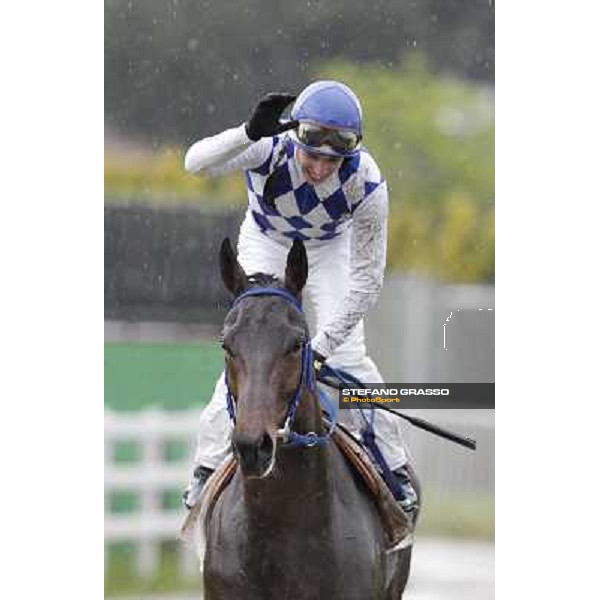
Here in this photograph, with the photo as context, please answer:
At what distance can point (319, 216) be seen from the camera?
17.1 ft

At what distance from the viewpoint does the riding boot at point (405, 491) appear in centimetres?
530

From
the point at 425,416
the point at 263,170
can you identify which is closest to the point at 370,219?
the point at 263,170

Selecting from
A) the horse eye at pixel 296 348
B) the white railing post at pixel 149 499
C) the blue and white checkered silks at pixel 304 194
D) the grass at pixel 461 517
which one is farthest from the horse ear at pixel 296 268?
the white railing post at pixel 149 499

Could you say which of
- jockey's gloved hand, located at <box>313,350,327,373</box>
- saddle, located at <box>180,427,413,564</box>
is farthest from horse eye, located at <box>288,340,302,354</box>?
saddle, located at <box>180,427,413,564</box>

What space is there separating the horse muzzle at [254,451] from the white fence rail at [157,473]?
2.79 metres

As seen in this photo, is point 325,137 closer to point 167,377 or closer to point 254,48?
point 254,48

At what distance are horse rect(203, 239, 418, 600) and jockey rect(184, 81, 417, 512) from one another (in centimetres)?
36

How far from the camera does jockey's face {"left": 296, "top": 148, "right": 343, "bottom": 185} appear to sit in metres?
4.76

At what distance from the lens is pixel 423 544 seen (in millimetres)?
7301

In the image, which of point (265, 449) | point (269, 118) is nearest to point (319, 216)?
point (269, 118)

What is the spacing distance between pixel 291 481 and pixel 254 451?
589 mm

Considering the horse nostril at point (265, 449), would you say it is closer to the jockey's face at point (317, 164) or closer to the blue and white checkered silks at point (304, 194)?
the jockey's face at point (317, 164)

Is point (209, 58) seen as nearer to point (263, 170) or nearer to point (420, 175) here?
point (420, 175)

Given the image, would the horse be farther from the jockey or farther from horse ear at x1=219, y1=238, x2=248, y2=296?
the jockey
